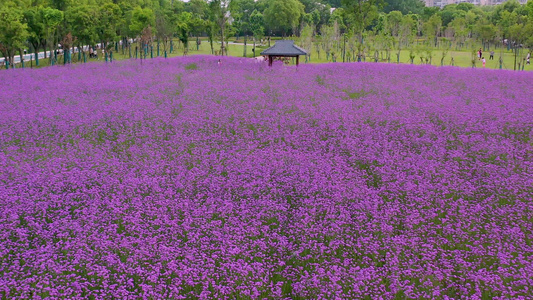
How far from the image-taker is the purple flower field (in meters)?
4.72

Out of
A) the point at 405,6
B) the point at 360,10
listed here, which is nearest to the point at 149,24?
the point at 360,10

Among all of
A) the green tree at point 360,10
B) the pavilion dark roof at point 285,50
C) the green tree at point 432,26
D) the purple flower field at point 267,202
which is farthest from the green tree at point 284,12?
the purple flower field at point 267,202

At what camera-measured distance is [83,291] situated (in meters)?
4.81

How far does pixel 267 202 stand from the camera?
6.27 metres

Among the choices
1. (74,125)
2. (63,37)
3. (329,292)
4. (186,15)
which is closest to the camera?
(329,292)

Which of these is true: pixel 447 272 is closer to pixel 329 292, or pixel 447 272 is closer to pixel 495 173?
pixel 329 292

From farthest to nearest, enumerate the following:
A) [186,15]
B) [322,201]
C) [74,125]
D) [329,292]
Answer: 1. [186,15]
2. [74,125]
3. [322,201]
4. [329,292]

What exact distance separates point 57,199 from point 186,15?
52928 millimetres

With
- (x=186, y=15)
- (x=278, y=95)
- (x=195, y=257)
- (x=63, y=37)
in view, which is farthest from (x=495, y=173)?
(x=186, y=15)

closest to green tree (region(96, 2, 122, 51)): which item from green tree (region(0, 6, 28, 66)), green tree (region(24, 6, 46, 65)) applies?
green tree (region(24, 6, 46, 65))

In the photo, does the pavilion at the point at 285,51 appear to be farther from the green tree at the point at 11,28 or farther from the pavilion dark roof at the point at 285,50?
the green tree at the point at 11,28

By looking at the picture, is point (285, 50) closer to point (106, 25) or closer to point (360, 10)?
point (360, 10)

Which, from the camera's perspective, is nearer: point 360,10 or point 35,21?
point 35,21

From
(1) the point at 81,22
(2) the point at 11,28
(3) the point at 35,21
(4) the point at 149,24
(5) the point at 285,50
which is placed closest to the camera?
(5) the point at 285,50
